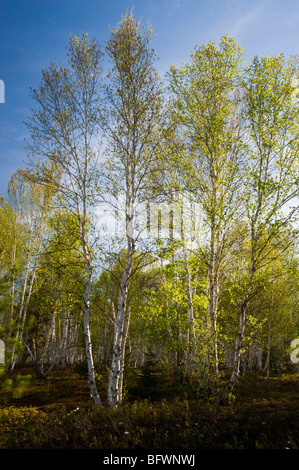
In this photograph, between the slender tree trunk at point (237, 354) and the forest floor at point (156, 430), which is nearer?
the forest floor at point (156, 430)

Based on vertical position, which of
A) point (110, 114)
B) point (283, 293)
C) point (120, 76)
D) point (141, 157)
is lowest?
point (283, 293)

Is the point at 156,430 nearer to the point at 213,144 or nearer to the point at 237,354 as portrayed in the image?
the point at 237,354

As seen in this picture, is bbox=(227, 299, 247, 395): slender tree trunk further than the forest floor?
Yes

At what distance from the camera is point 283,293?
2167 cm

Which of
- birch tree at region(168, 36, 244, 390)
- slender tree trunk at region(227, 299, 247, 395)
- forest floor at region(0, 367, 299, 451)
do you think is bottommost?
forest floor at region(0, 367, 299, 451)

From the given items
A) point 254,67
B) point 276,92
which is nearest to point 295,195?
point 276,92

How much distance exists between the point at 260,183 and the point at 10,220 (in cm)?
1693

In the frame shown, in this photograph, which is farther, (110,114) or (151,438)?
(110,114)

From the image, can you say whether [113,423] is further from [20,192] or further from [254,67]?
[20,192]

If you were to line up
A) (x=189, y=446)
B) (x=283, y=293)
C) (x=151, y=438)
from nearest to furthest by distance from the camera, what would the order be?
(x=189, y=446)
(x=151, y=438)
(x=283, y=293)

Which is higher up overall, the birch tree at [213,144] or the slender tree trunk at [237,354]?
the birch tree at [213,144]

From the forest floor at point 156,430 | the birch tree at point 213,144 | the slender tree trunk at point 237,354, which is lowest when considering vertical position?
the forest floor at point 156,430

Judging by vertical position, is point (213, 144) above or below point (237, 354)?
above

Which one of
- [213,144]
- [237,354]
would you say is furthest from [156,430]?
[213,144]
